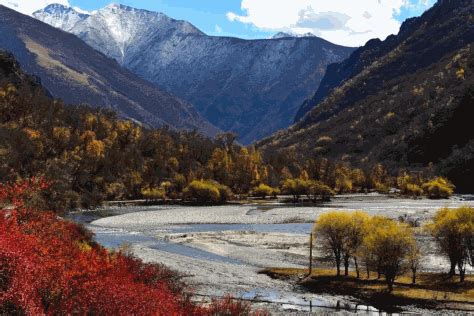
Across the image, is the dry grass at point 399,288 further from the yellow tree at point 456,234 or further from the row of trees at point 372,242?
the yellow tree at point 456,234

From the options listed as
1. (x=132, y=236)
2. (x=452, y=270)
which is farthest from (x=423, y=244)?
(x=132, y=236)

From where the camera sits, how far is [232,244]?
10256 cm

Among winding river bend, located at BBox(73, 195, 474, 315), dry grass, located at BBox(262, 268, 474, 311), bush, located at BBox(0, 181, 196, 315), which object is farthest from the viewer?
winding river bend, located at BBox(73, 195, 474, 315)

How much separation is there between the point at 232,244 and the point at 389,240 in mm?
43360

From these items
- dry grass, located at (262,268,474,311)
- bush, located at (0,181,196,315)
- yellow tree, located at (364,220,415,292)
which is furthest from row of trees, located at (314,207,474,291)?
bush, located at (0,181,196,315)

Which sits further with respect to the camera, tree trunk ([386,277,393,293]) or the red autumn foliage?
tree trunk ([386,277,393,293])

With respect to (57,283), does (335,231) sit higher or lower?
higher

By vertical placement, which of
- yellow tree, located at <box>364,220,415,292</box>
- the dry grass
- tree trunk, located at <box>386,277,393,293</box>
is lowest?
the dry grass

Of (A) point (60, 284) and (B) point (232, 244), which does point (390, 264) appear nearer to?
(A) point (60, 284)

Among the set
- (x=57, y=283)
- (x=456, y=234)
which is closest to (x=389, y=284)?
(x=456, y=234)

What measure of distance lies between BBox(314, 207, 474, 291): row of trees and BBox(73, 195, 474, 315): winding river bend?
262 inches

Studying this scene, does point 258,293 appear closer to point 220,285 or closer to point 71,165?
point 220,285

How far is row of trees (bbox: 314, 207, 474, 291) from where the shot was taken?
6494 cm

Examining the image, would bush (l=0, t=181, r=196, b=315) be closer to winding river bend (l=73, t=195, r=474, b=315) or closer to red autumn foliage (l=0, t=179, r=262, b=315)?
red autumn foliage (l=0, t=179, r=262, b=315)
